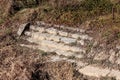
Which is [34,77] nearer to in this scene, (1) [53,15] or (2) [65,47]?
(2) [65,47]

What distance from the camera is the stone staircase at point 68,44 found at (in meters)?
7.85

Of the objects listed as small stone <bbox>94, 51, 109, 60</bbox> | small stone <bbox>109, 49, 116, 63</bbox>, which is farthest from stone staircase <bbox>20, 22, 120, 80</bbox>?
small stone <bbox>109, 49, 116, 63</bbox>

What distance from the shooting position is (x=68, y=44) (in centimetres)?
873

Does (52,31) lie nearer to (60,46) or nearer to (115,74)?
(60,46)

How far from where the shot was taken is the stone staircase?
785 cm

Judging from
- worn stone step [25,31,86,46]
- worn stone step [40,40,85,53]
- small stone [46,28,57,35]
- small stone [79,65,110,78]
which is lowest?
small stone [79,65,110,78]

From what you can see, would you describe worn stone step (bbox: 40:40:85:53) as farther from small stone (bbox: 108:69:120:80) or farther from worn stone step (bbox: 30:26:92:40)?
small stone (bbox: 108:69:120:80)

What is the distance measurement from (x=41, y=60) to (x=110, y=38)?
1675 mm

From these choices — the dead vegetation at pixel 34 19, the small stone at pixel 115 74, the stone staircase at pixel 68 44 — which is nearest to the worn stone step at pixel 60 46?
the stone staircase at pixel 68 44

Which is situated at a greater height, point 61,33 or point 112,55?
point 61,33

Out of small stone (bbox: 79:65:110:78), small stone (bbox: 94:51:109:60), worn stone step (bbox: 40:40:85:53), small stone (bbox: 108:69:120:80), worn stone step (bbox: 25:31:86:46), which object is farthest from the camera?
worn stone step (bbox: 25:31:86:46)

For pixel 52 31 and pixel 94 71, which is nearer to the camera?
pixel 94 71

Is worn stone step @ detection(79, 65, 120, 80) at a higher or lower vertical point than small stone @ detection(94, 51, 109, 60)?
lower

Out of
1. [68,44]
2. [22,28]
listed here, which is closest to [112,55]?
[68,44]
